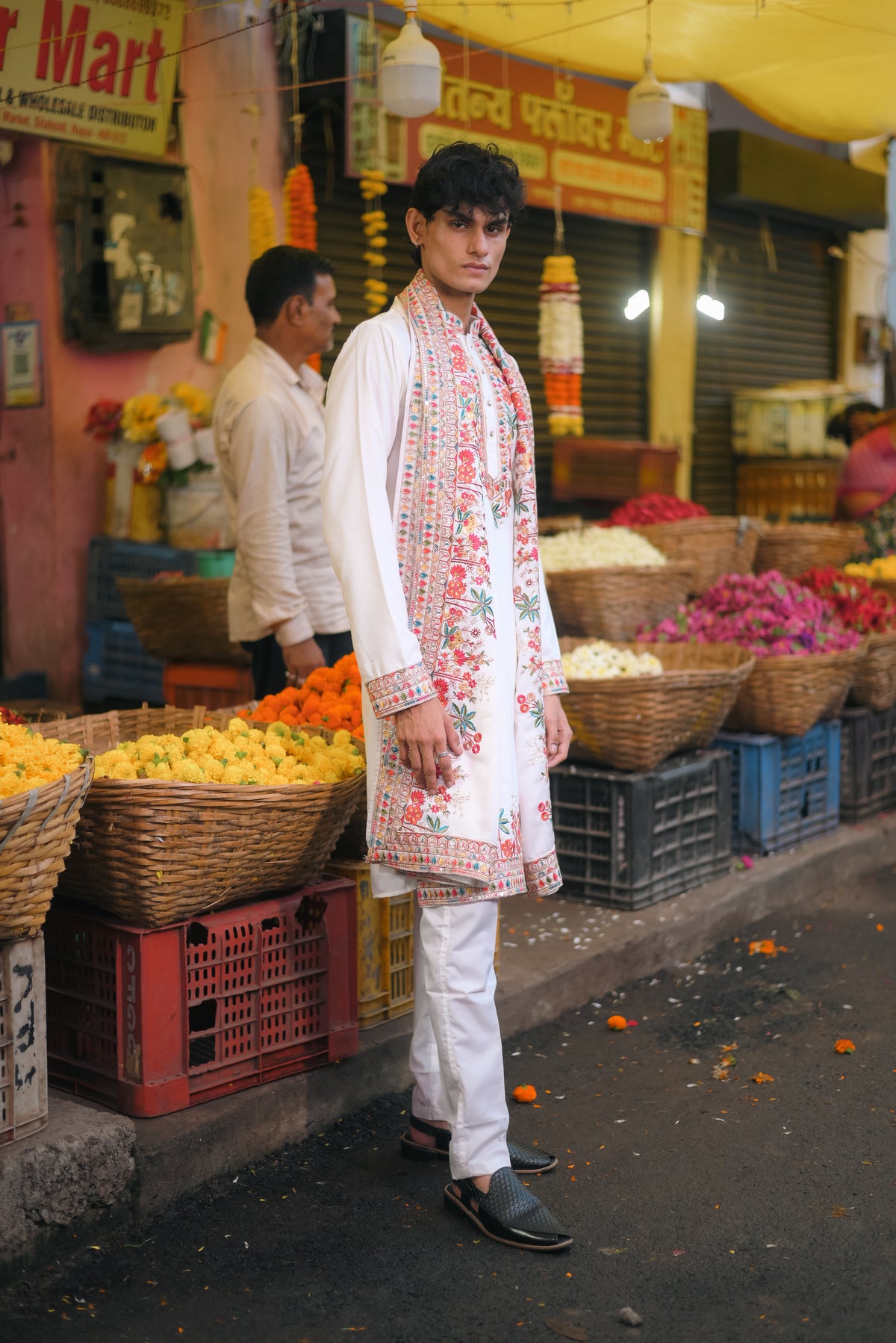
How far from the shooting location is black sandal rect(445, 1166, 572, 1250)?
116 inches

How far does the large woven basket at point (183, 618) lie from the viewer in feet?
20.4

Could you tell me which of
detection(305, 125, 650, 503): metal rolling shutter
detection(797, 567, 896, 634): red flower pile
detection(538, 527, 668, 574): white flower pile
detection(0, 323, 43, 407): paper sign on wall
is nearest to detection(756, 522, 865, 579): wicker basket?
detection(797, 567, 896, 634): red flower pile

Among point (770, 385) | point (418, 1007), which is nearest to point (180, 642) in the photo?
point (418, 1007)

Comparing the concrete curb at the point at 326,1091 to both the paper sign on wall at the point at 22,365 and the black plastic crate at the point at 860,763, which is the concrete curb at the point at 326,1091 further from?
the paper sign on wall at the point at 22,365

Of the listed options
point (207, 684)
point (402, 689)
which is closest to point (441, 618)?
point (402, 689)

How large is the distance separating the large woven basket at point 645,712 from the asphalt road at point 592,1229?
119 cm

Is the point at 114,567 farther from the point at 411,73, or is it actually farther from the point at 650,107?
the point at 650,107

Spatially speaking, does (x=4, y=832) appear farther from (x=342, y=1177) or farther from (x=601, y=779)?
(x=601, y=779)

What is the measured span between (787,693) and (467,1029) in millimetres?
3176

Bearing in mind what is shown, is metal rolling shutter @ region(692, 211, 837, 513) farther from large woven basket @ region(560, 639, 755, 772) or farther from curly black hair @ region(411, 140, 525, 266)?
curly black hair @ region(411, 140, 525, 266)

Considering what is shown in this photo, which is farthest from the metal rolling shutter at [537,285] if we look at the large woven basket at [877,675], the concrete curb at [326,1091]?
the concrete curb at [326,1091]

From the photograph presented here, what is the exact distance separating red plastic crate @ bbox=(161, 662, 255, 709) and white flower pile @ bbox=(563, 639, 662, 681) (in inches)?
61.4

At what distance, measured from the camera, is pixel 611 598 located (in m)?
6.39

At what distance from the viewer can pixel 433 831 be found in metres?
2.94
